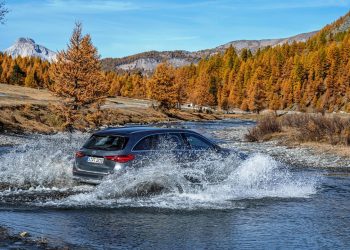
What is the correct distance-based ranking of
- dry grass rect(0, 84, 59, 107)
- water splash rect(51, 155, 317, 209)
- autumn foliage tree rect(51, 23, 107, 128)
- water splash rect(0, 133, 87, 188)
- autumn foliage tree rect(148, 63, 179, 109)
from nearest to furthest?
1. water splash rect(51, 155, 317, 209)
2. water splash rect(0, 133, 87, 188)
3. autumn foliage tree rect(51, 23, 107, 128)
4. dry grass rect(0, 84, 59, 107)
5. autumn foliage tree rect(148, 63, 179, 109)

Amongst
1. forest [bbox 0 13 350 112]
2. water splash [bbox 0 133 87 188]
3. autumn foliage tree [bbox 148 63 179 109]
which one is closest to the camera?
water splash [bbox 0 133 87 188]

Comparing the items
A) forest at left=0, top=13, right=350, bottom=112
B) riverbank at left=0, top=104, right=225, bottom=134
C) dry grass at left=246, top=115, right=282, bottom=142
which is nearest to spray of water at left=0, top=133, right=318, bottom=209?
dry grass at left=246, top=115, right=282, bottom=142

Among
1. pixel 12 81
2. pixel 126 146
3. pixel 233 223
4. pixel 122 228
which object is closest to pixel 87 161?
pixel 126 146

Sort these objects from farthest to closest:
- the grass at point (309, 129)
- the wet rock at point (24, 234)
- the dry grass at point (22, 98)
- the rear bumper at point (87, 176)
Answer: the dry grass at point (22, 98) < the grass at point (309, 129) < the rear bumper at point (87, 176) < the wet rock at point (24, 234)

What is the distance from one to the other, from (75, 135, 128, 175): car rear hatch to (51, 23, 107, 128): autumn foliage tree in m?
33.4

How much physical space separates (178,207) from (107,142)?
2.55m

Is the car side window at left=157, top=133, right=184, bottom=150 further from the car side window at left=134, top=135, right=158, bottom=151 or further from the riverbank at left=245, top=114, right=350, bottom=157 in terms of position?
the riverbank at left=245, top=114, right=350, bottom=157

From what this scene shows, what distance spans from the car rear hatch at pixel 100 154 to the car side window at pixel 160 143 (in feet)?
1.47

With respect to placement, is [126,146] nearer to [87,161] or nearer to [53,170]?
[87,161]


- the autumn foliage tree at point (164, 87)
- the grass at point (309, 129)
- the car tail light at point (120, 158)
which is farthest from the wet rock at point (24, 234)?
the autumn foliage tree at point (164, 87)

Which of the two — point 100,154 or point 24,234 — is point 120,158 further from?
point 24,234

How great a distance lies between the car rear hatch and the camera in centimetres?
1157

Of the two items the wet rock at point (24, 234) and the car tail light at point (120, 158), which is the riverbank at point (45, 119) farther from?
the wet rock at point (24, 234)

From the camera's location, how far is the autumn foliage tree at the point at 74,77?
150 feet
